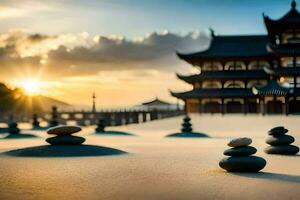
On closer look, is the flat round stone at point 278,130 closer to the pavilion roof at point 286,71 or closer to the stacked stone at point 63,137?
the stacked stone at point 63,137

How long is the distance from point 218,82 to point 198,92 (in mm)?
3560

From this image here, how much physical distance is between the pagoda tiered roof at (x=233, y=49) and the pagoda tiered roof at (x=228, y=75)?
1.98 metres

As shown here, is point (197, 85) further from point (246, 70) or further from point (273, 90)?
point (273, 90)

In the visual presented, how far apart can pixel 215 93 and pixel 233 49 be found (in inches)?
338

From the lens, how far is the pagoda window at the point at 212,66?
2947 inches

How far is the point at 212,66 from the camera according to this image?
7494 cm

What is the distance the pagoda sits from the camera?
215 ft

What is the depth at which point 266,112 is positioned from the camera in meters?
65.2

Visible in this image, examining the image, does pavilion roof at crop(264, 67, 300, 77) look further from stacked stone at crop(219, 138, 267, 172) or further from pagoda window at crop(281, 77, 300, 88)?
stacked stone at crop(219, 138, 267, 172)

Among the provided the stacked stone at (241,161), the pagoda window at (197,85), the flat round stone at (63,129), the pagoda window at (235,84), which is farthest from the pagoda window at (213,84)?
the stacked stone at (241,161)

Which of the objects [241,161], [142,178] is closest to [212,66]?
[241,161]

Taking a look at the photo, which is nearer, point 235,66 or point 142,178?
point 142,178

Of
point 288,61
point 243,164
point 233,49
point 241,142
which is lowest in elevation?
point 243,164

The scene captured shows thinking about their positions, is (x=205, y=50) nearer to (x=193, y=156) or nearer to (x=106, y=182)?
(x=193, y=156)
